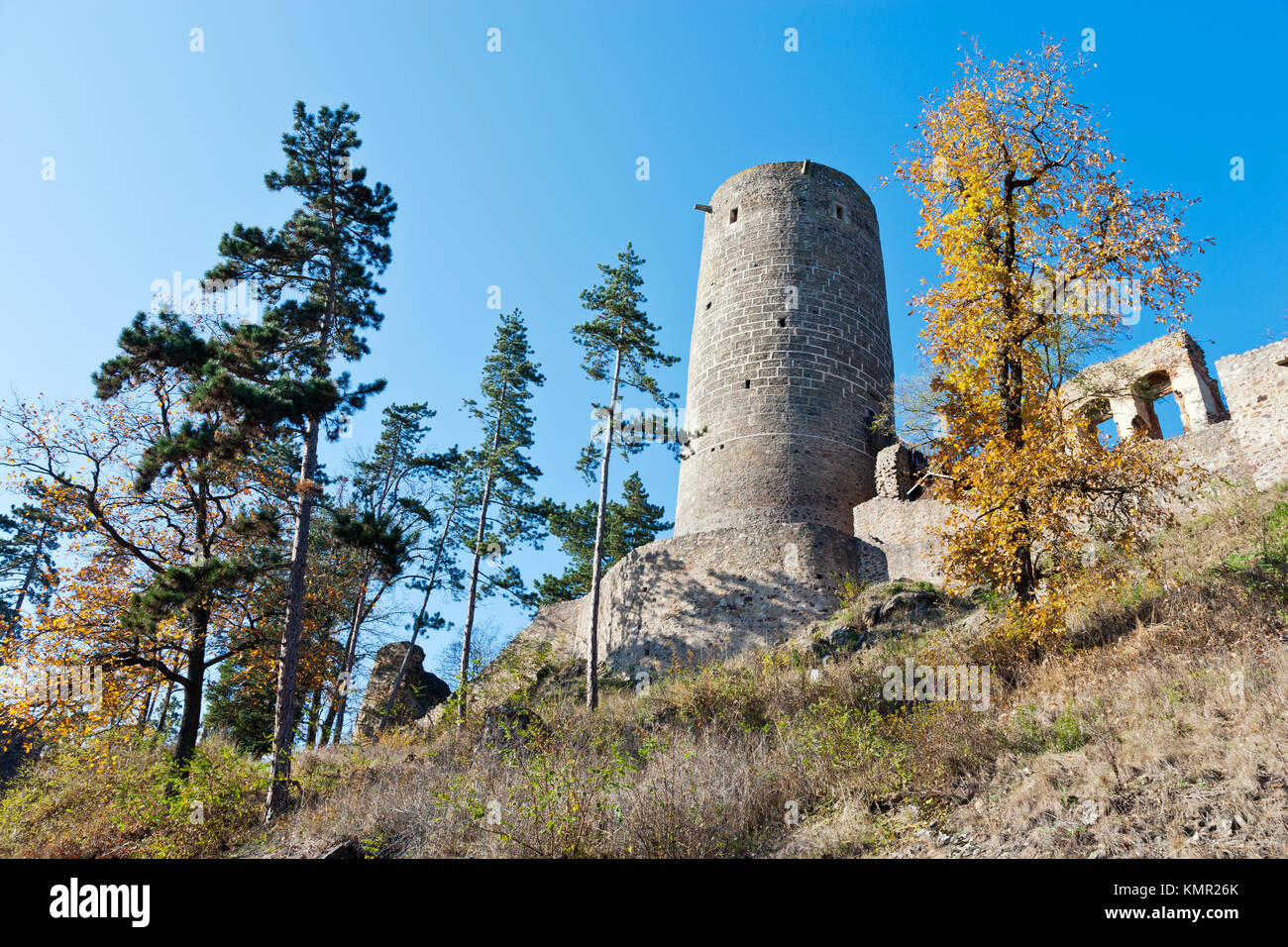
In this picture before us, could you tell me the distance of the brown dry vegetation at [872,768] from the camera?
21.1 feet

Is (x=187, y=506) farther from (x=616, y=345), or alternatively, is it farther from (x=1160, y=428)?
(x=1160, y=428)

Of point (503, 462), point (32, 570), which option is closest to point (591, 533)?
point (503, 462)

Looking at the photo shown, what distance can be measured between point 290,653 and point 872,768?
8794 millimetres

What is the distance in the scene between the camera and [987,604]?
13125mm

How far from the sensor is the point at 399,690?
69.7 ft

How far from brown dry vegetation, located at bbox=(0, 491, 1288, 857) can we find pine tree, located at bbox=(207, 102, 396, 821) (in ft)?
9.29

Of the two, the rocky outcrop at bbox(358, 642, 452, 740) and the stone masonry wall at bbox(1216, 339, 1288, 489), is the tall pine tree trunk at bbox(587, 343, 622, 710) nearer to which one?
the rocky outcrop at bbox(358, 642, 452, 740)

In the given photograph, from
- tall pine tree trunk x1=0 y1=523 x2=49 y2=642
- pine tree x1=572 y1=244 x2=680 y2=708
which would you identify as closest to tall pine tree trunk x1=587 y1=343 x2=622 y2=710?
pine tree x1=572 y1=244 x2=680 y2=708

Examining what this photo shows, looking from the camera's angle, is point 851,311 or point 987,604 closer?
point 987,604

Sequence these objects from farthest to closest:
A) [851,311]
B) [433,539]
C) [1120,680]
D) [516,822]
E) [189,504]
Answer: [433,539]
[851,311]
[189,504]
[1120,680]
[516,822]

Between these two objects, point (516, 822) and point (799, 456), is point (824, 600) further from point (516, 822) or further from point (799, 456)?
point (516, 822)

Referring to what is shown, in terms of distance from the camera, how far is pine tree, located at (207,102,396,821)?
40.6 ft
